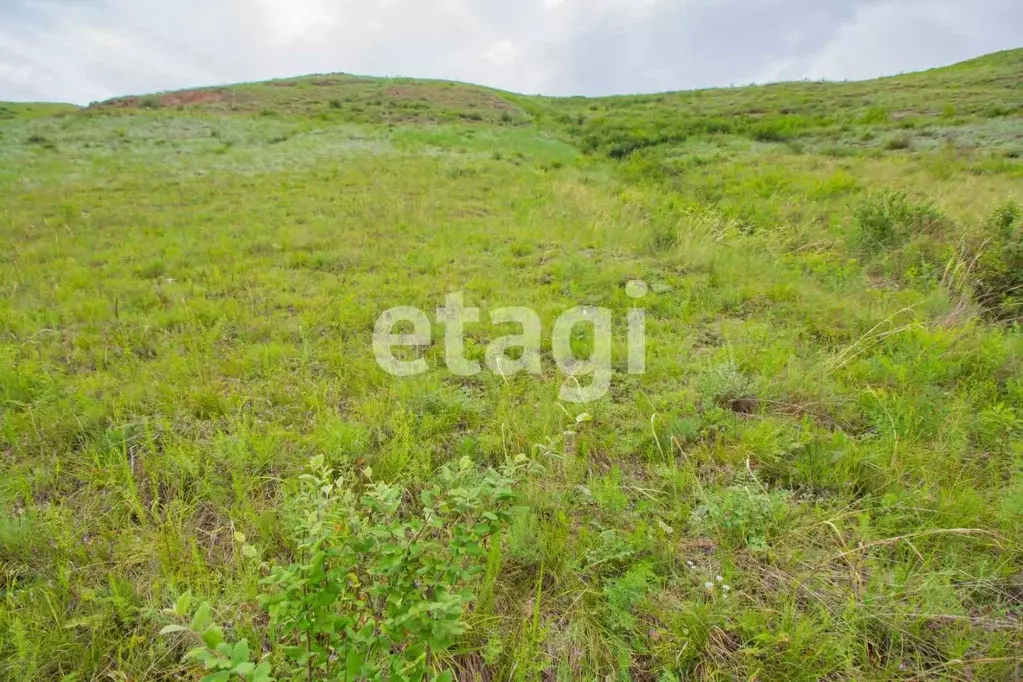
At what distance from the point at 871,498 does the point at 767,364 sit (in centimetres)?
134

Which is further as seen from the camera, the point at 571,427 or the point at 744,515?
the point at 571,427

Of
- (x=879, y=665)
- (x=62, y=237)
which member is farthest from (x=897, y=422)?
(x=62, y=237)

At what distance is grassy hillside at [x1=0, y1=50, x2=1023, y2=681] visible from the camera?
1911mm

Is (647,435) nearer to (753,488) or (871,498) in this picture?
(753,488)

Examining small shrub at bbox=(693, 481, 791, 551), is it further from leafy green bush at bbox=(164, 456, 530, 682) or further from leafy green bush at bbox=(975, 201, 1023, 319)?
leafy green bush at bbox=(975, 201, 1023, 319)

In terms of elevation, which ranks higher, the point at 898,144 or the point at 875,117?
the point at 875,117

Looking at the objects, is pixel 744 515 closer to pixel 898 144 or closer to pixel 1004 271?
pixel 1004 271

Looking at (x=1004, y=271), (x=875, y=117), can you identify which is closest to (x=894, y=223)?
(x=1004, y=271)

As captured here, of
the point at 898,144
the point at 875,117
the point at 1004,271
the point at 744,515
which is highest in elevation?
the point at 875,117

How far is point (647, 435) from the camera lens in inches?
120

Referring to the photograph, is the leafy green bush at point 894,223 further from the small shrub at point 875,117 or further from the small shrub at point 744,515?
the small shrub at point 875,117

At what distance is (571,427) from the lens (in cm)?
312

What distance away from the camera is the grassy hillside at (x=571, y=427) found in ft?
6.27

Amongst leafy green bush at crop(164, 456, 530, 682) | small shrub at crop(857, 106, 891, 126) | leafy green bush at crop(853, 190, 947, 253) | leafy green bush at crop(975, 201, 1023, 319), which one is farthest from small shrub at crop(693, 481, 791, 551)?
small shrub at crop(857, 106, 891, 126)
